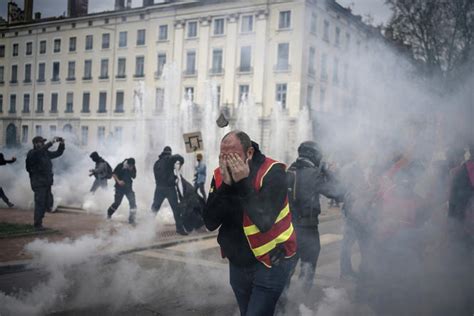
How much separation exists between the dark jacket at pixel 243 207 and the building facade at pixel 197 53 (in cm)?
379

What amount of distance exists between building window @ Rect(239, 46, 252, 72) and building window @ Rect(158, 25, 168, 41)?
1877mm

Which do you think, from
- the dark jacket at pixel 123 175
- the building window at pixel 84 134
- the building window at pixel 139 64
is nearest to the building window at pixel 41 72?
the building window at pixel 139 64

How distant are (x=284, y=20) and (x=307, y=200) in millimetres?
3881

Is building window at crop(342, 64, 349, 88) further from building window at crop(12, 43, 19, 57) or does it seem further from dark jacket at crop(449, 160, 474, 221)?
building window at crop(12, 43, 19, 57)

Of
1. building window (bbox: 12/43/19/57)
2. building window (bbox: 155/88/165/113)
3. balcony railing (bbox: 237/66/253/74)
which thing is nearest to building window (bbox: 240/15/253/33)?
balcony railing (bbox: 237/66/253/74)

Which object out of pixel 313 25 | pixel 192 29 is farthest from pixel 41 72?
pixel 313 25

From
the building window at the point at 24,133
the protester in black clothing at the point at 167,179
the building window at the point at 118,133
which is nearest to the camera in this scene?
the protester in black clothing at the point at 167,179

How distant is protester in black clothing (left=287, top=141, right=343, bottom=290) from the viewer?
14.1ft

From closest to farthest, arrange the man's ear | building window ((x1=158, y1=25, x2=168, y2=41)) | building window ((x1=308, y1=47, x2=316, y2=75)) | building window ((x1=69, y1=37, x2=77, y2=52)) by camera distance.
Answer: the man's ear → building window ((x1=308, y1=47, x2=316, y2=75)) → building window ((x1=158, y1=25, x2=168, y2=41)) → building window ((x1=69, y1=37, x2=77, y2=52))

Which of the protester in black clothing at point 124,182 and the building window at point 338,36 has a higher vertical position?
the building window at point 338,36

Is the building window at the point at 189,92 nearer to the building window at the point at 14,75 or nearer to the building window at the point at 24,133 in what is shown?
the building window at the point at 14,75

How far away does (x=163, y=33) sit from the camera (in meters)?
11.3

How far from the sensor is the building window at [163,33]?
1096 cm

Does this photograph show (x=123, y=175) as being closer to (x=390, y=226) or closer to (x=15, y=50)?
(x=15, y=50)
